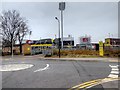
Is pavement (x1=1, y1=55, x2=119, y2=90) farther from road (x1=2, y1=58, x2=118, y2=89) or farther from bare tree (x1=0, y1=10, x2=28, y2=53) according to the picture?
bare tree (x1=0, y1=10, x2=28, y2=53)

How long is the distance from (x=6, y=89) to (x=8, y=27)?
50.2 metres

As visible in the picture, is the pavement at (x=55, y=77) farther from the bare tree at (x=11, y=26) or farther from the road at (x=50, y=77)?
the bare tree at (x=11, y=26)

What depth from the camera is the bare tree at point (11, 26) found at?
58.5 meters

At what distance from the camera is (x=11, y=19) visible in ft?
196

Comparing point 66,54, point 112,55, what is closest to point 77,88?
point 112,55

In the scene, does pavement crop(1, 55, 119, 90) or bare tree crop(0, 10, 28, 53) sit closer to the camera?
pavement crop(1, 55, 119, 90)

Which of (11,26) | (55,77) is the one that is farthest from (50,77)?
(11,26)

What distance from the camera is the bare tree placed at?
58.5 m

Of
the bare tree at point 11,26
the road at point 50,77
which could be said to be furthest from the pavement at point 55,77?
the bare tree at point 11,26

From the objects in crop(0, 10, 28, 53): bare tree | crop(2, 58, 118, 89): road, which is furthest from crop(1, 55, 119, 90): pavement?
crop(0, 10, 28, 53): bare tree

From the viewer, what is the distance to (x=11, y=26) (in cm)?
5912

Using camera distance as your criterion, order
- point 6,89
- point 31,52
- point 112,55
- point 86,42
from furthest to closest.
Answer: point 86,42, point 31,52, point 112,55, point 6,89

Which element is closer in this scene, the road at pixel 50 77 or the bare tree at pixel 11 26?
the road at pixel 50 77

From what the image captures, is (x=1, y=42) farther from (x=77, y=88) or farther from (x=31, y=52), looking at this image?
(x=77, y=88)
